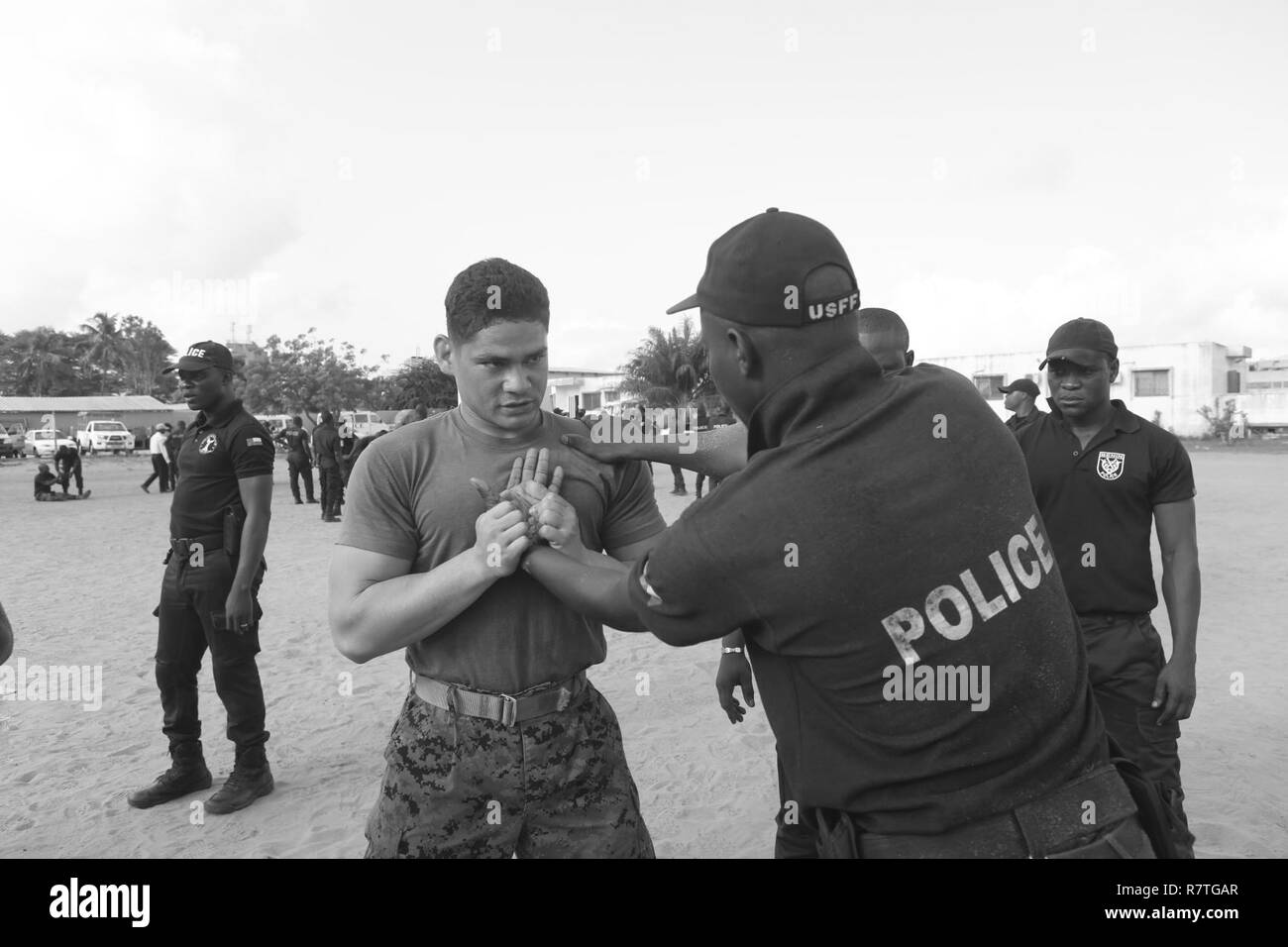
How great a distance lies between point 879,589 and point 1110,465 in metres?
2.46

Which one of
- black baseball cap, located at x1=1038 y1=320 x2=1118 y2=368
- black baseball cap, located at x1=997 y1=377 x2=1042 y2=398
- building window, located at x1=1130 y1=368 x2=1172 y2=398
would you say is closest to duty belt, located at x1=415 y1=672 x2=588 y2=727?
black baseball cap, located at x1=1038 y1=320 x2=1118 y2=368

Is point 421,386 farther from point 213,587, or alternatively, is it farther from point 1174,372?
point 213,587

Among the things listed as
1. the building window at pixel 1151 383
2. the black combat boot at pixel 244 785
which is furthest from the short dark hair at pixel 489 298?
the building window at pixel 1151 383

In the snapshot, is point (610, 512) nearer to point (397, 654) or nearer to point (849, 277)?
point (849, 277)

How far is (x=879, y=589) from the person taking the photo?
149cm

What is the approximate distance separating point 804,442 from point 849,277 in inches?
13.2

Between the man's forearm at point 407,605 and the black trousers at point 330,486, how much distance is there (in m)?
14.4

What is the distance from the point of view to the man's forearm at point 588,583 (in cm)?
192

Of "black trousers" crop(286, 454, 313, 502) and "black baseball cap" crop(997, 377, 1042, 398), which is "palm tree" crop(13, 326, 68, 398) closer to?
"black trousers" crop(286, 454, 313, 502)

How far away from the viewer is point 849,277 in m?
1.63

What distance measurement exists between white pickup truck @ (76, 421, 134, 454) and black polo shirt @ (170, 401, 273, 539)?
42.9 m

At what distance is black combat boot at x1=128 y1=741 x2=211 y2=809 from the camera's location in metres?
4.59

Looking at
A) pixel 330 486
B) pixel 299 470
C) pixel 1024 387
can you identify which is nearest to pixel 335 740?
pixel 1024 387
